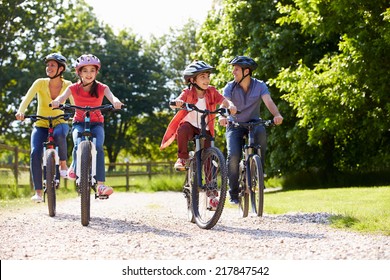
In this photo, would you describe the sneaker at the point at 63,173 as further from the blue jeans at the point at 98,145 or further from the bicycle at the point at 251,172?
the bicycle at the point at 251,172

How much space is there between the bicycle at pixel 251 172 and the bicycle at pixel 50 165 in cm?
216

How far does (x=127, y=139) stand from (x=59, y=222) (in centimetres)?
4212

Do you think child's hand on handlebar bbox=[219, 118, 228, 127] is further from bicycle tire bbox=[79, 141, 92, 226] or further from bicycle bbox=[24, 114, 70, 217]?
bicycle bbox=[24, 114, 70, 217]

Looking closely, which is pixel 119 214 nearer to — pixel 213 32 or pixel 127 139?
pixel 213 32

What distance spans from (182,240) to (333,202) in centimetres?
683

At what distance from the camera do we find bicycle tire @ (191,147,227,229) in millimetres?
7180

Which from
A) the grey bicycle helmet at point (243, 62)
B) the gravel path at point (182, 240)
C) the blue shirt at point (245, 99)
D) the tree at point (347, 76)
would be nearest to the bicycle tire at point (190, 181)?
the gravel path at point (182, 240)

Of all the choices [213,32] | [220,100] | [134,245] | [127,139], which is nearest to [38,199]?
[220,100]

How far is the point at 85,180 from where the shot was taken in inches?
297

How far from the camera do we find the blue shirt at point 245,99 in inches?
339

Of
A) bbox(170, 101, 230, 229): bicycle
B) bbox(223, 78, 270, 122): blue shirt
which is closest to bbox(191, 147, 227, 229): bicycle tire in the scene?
bbox(170, 101, 230, 229): bicycle

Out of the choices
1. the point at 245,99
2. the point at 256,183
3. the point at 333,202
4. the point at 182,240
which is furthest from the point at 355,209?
the point at 182,240

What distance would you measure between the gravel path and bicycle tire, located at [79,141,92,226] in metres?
0.16

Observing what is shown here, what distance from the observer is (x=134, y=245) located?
6.04 metres
